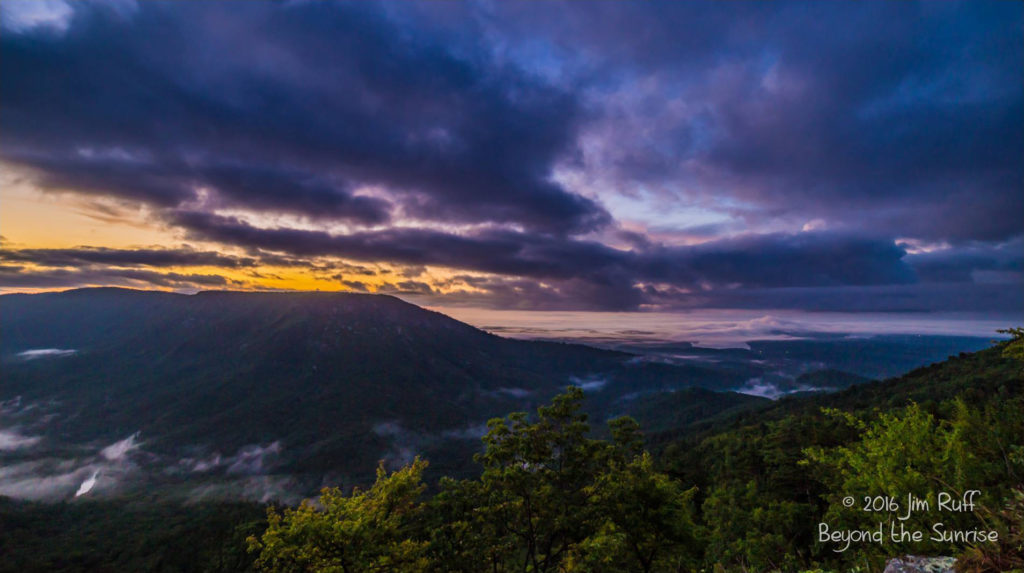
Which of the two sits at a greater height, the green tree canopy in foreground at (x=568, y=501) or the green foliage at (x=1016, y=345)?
the green foliage at (x=1016, y=345)

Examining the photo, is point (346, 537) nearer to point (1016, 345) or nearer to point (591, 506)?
point (591, 506)

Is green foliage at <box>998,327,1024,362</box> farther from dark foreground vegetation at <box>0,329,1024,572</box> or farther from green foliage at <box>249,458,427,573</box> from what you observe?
green foliage at <box>249,458,427,573</box>

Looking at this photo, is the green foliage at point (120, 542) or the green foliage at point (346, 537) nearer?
the green foliage at point (346, 537)

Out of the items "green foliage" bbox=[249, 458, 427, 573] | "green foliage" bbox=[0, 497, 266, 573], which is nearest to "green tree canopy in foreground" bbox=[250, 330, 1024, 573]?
"green foliage" bbox=[249, 458, 427, 573]

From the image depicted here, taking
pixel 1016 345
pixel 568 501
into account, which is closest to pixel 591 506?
pixel 568 501

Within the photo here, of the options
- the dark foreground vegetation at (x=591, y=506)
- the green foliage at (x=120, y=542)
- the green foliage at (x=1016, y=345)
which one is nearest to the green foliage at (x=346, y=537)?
the dark foreground vegetation at (x=591, y=506)

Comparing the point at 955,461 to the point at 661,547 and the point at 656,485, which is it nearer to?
the point at 656,485

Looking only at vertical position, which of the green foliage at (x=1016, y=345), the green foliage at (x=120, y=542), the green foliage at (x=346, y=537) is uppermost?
the green foliage at (x=1016, y=345)

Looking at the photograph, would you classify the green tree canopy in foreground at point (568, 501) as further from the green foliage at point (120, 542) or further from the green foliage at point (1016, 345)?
the green foliage at point (120, 542)
